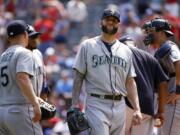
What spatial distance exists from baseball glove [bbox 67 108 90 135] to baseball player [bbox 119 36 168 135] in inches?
34.0

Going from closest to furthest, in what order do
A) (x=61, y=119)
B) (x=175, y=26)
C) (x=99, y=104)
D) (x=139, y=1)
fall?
1. (x=99, y=104)
2. (x=61, y=119)
3. (x=175, y=26)
4. (x=139, y=1)

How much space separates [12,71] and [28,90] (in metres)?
0.38

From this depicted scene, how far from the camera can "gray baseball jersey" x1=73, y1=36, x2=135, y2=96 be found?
9008mm

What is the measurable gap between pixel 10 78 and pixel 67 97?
8.21m

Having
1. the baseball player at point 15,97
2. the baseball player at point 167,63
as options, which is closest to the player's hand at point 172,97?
the baseball player at point 167,63

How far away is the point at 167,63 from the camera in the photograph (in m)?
9.97

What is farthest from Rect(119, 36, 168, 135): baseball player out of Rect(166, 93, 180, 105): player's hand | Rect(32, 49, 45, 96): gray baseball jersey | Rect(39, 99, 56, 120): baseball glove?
Rect(32, 49, 45, 96): gray baseball jersey

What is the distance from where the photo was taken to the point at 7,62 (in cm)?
910

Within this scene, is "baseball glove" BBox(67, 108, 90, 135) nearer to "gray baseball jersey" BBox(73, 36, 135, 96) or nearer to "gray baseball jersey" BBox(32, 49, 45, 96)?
"gray baseball jersey" BBox(73, 36, 135, 96)

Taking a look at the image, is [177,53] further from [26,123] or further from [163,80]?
[26,123]

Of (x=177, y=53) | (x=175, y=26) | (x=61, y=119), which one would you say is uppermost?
(x=177, y=53)

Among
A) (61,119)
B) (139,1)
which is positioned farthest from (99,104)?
(139,1)

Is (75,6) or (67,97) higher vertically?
(75,6)

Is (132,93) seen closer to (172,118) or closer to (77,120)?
(77,120)
